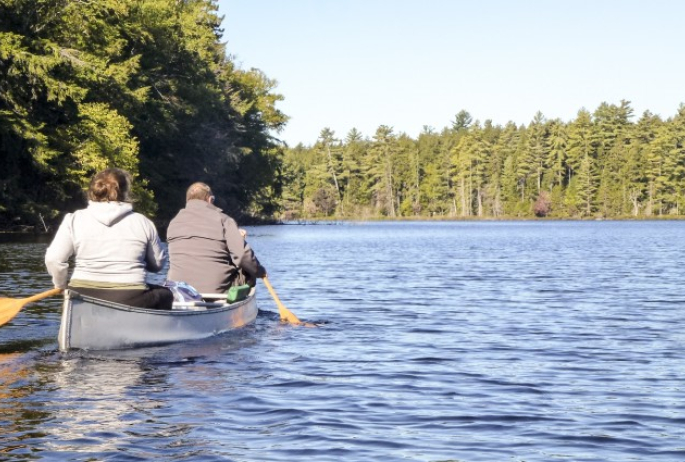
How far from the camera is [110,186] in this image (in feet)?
34.6

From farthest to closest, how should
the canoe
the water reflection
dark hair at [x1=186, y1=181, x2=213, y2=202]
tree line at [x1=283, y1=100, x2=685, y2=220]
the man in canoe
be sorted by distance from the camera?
tree line at [x1=283, y1=100, x2=685, y2=220], the man in canoe, dark hair at [x1=186, y1=181, x2=213, y2=202], the canoe, the water reflection

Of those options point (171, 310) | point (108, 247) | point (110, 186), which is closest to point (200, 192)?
point (171, 310)

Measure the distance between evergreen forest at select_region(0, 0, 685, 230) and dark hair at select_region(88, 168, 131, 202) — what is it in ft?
92.4

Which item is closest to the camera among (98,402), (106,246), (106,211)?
(98,402)

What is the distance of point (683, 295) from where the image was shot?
2264cm

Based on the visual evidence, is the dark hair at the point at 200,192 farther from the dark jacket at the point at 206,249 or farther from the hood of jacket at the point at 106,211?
the hood of jacket at the point at 106,211

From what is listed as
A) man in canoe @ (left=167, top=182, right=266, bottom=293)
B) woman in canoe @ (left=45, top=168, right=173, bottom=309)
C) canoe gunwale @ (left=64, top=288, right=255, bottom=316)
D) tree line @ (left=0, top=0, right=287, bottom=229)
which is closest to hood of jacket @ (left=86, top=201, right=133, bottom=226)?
woman in canoe @ (left=45, top=168, right=173, bottom=309)

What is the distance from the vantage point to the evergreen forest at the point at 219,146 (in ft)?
130

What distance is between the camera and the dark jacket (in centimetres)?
1413

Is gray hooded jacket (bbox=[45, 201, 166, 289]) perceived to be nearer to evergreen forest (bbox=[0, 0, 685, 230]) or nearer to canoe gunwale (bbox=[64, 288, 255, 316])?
canoe gunwale (bbox=[64, 288, 255, 316])

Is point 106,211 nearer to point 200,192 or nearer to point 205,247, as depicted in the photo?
point 200,192

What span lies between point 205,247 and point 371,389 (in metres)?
4.84

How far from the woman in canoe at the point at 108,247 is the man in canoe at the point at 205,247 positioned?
2.63 m

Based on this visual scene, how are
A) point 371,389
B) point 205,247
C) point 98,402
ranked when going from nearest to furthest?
point 98,402 → point 371,389 → point 205,247
